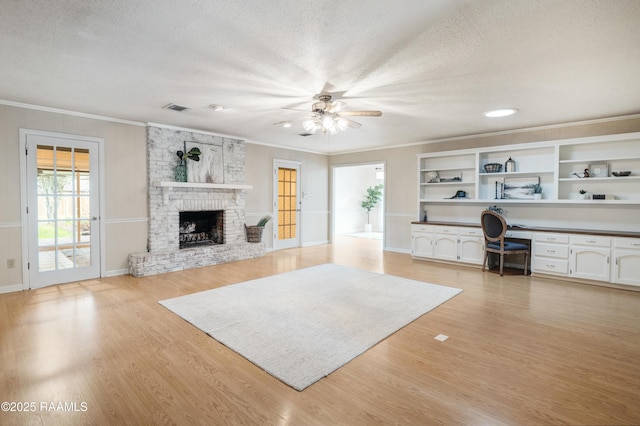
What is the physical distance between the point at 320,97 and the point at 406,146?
4035mm

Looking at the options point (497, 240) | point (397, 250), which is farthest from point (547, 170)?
point (397, 250)

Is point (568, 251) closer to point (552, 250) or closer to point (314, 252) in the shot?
point (552, 250)

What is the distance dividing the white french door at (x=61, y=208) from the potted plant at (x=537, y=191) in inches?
285

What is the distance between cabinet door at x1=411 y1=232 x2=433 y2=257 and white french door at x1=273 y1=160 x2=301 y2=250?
9.90 ft

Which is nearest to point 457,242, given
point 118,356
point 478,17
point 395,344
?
point 395,344

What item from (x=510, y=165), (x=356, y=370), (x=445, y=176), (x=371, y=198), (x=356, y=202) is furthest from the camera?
(x=356, y=202)

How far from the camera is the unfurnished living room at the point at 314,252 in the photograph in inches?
79.9

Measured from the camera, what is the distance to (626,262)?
4.26 metres

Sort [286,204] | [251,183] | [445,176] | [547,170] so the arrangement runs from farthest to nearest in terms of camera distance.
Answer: [286,204] < [251,183] < [445,176] < [547,170]

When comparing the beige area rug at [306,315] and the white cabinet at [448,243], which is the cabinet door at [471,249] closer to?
the white cabinet at [448,243]

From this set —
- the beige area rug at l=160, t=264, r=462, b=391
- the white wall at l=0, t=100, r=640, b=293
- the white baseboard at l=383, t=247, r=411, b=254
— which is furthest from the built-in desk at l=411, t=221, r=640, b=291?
the beige area rug at l=160, t=264, r=462, b=391

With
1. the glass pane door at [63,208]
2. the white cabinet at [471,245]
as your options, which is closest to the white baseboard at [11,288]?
the glass pane door at [63,208]

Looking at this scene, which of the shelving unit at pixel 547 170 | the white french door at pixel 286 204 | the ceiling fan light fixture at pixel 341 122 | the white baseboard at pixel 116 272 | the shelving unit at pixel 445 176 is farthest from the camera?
the white french door at pixel 286 204

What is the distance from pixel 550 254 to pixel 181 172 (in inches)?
252
